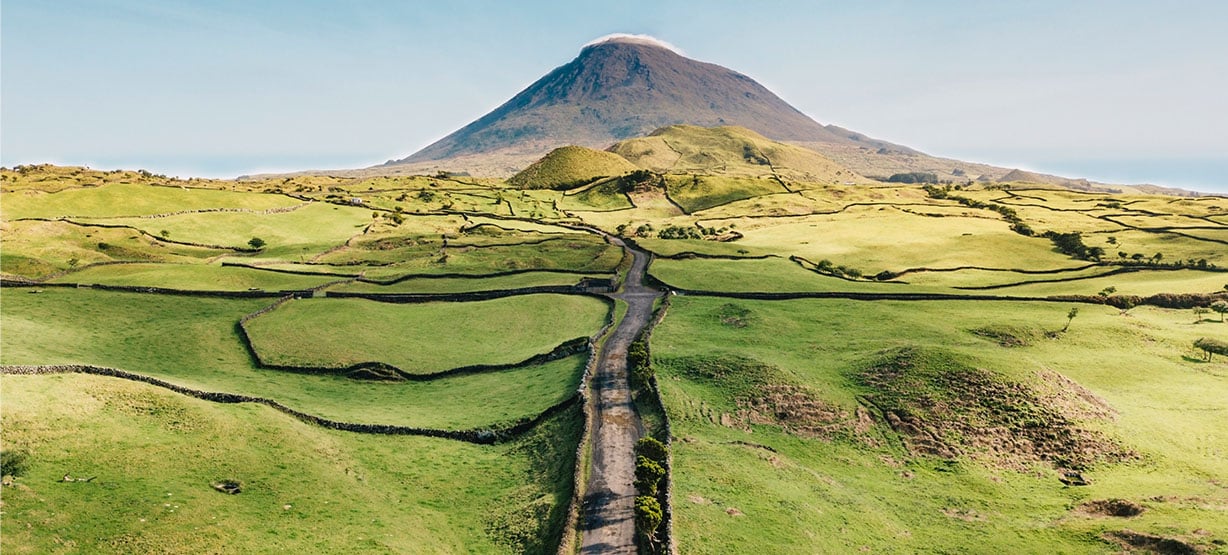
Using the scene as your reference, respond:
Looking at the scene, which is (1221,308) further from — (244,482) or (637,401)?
(244,482)

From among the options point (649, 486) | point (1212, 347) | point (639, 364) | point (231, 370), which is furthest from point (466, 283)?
point (1212, 347)

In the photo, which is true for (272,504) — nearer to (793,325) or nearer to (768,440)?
(768,440)

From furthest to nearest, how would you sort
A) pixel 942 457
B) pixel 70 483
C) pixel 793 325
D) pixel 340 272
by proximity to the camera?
pixel 340 272, pixel 793 325, pixel 942 457, pixel 70 483

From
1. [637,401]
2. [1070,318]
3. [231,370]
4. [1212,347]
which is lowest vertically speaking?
[231,370]

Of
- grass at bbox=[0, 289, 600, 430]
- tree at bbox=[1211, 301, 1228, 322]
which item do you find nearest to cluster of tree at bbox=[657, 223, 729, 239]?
grass at bbox=[0, 289, 600, 430]

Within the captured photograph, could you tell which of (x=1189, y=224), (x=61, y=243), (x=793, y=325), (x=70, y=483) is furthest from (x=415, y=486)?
(x=1189, y=224)

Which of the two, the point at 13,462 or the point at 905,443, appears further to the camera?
the point at 905,443
